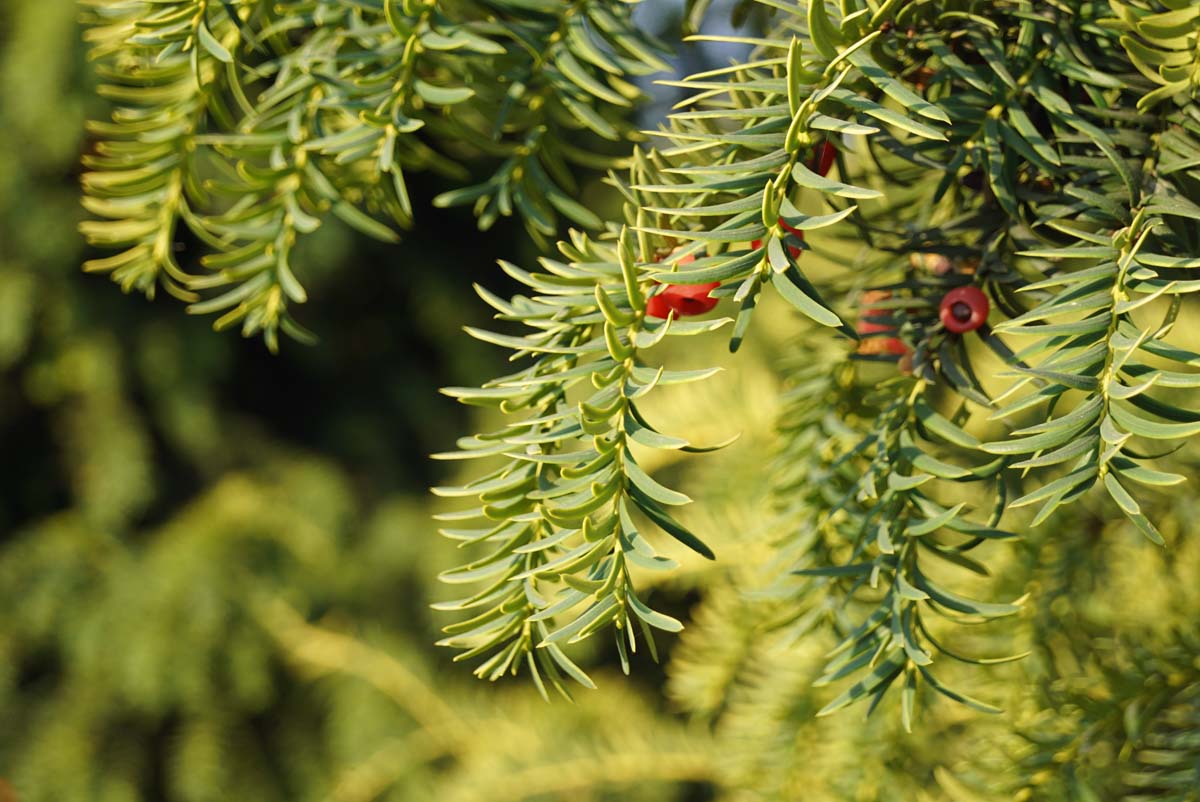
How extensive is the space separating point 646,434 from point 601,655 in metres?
1.01

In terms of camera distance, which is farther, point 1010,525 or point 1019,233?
point 1010,525

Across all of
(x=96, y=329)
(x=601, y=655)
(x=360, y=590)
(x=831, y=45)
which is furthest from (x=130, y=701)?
(x=831, y=45)

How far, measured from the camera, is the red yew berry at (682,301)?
0.71 feet

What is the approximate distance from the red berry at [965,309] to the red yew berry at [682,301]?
54mm

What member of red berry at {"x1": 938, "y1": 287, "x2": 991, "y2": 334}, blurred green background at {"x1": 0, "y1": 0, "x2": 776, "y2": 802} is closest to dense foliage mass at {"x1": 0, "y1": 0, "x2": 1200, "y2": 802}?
red berry at {"x1": 938, "y1": 287, "x2": 991, "y2": 334}

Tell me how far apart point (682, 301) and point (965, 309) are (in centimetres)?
6

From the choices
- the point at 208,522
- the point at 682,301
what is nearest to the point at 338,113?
the point at 682,301

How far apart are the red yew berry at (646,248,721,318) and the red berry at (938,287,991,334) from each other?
0.05 meters

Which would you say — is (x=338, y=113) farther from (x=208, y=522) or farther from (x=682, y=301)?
(x=208, y=522)

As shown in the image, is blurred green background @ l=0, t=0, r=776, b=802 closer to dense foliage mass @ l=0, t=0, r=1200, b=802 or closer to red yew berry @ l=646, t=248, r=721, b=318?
dense foliage mass @ l=0, t=0, r=1200, b=802

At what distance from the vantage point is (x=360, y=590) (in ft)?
3.60

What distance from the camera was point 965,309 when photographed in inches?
8.6

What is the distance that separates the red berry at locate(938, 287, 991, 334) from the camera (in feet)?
0.71

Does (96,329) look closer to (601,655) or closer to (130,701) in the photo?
(130,701)
